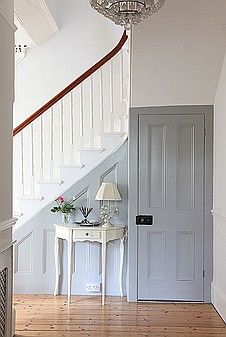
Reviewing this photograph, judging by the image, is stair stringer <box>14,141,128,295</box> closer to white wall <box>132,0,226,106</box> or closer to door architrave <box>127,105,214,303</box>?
door architrave <box>127,105,214,303</box>

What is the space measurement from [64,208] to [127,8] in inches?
114

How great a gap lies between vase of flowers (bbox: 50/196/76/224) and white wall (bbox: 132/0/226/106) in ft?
4.43

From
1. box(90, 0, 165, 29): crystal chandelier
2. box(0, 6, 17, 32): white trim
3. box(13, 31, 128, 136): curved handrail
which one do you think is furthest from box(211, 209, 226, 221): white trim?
box(0, 6, 17, 32): white trim

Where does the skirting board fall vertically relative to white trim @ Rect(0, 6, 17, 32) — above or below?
below

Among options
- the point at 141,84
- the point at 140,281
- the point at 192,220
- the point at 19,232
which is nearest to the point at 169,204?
the point at 192,220

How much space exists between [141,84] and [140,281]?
7.13ft

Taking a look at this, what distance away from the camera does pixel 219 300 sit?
522 cm

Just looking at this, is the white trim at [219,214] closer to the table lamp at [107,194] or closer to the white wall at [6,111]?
the table lamp at [107,194]

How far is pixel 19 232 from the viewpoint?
19.5ft

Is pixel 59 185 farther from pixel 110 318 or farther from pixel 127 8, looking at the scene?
pixel 127 8

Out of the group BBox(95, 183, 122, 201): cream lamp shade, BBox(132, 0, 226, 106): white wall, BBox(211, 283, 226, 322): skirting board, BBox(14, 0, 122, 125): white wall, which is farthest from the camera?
BBox(14, 0, 122, 125): white wall

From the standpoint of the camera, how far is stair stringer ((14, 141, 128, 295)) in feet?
19.5

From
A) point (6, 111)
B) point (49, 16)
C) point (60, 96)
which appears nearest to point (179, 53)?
point (60, 96)

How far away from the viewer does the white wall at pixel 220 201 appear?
5.09m
